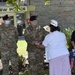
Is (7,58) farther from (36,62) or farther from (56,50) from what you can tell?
(56,50)

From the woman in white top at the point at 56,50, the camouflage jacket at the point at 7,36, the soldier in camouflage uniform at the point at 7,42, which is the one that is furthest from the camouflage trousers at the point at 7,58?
the woman in white top at the point at 56,50

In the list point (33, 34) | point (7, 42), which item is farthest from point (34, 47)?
point (7, 42)

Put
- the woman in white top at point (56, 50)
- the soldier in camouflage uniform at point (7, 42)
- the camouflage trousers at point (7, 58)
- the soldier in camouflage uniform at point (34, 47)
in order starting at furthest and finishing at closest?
the camouflage trousers at point (7, 58) → the soldier in camouflage uniform at point (7, 42) → the soldier in camouflage uniform at point (34, 47) → the woman in white top at point (56, 50)

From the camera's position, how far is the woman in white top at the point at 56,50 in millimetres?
5816

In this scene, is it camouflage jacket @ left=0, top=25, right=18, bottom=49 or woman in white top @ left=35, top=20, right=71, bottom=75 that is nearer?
woman in white top @ left=35, top=20, right=71, bottom=75

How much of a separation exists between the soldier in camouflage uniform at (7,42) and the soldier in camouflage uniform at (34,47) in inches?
16.5

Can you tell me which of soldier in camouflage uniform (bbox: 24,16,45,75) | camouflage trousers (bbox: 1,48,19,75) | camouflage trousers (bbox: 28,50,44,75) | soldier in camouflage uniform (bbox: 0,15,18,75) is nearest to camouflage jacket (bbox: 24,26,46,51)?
soldier in camouflage uniform (bbox: 24,16,45,75)

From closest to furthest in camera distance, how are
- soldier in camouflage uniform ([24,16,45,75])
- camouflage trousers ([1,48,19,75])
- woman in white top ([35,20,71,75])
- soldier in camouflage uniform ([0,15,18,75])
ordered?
woman in white top ([35,20,71,75]), soldier in camouflage uniform ([24,16,45,75]), soldier in camouflage uniform ([0,15,18,75]), camouflage trousers ([1,48,19,75])

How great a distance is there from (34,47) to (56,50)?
180cm

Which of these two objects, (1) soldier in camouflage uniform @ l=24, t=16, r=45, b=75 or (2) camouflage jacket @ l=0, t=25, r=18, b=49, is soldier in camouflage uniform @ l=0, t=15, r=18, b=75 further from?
(1) soldier in camouflage uniform @ l=24, t=16, r=45, b=75

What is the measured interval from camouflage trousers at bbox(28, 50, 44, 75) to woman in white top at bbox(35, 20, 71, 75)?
1711 millimetres

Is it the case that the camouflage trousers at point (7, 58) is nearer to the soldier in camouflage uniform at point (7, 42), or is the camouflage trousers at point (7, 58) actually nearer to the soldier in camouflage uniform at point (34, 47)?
the soldier in camouflage uniform at point (7, 42)

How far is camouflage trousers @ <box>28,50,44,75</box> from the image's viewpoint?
25.2ft

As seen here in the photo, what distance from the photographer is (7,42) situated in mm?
7707
